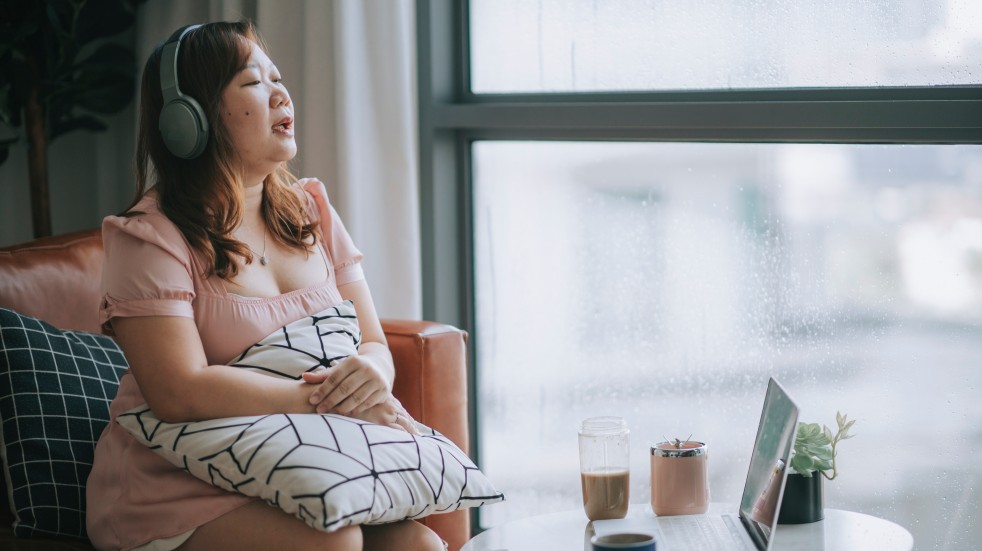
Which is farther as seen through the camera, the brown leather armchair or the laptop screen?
the brown leather armchair

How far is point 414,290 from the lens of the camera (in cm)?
246

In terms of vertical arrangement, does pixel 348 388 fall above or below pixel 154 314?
below

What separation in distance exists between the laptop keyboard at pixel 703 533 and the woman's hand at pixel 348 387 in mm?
472

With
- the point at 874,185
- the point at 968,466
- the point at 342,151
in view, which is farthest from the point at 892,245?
the point at 342,151

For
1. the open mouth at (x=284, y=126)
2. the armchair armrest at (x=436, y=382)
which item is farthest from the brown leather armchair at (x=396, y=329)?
the open mouth at (x=284, y=126)

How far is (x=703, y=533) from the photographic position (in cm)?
146

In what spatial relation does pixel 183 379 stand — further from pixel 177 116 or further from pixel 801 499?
pixel 801 499

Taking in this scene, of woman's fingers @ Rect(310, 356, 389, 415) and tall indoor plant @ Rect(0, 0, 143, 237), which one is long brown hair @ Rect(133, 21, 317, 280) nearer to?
woman's fingers @ Rect(310, 356, 389, 415)

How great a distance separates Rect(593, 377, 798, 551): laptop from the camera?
1.35 metres

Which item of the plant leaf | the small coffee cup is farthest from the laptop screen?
the plant leaf

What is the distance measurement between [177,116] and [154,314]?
0.32m

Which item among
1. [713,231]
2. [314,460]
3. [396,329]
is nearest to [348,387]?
[314,460]

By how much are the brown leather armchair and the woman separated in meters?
0.13

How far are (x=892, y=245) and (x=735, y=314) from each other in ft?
1.19
